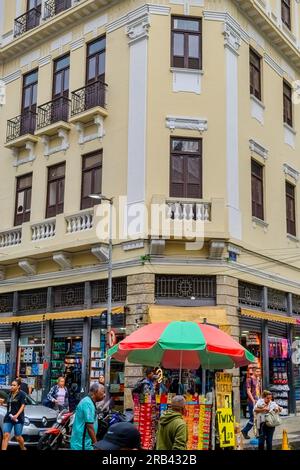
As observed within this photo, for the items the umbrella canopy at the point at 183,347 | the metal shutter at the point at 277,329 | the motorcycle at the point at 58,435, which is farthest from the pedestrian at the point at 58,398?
the metal shutter at the point at 277,329

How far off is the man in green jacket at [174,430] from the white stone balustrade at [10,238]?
Answer: 1452 cm

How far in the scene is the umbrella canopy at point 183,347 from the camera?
10891 millimetres

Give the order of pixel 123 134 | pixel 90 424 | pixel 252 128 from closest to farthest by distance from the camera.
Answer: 1. pixel 90 424
2. pixel 123 134
3. pixel 252 128

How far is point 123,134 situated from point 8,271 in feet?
22.9

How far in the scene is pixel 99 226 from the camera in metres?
18.3

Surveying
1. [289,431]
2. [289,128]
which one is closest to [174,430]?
[289,431]

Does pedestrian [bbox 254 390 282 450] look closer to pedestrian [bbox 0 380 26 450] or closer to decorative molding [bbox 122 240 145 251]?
pedestrian [bbox 0 380 26 450]

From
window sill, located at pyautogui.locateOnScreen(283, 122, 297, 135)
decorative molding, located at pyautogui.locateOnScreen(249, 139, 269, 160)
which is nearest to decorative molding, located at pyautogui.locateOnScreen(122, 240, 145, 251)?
decorative molding, located at pyautogui.locateOnScreen(249, 139, 269, 160)

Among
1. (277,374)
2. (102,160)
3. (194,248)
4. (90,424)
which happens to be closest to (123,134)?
(102,160)

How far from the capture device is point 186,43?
19.5 m

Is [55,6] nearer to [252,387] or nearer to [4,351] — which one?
[4,351]

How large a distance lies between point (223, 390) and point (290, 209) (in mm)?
12183

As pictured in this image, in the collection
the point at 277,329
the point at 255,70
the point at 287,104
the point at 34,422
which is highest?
the point at 255,70

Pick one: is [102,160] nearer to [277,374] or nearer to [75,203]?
[75,203]
